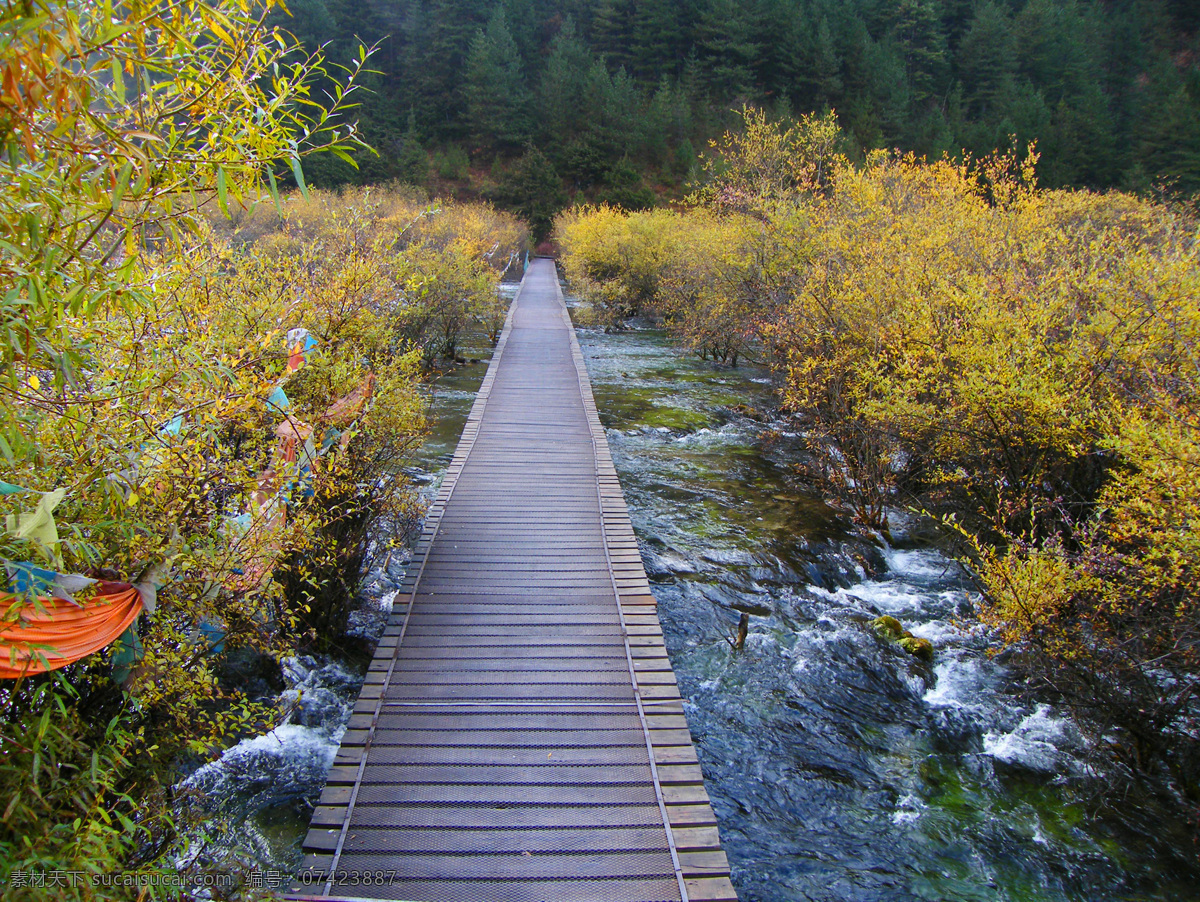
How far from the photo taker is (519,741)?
4930 millimetres

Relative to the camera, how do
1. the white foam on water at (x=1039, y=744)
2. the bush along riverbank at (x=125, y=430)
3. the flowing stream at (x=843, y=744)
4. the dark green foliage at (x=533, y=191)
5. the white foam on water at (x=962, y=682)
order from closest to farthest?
1. the bush along riverbank at (x=125, y=430)
2. the flowing stream at (x=843, y=744)
3. the white foam on water at (x=1039, y=744)
4. the white foam on water at (x=962, y=682)
5. the dark green foliage at (x=533, y=191)

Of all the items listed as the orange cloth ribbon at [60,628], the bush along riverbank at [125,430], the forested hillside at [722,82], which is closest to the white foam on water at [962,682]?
the bush along riverbank at [125,430]

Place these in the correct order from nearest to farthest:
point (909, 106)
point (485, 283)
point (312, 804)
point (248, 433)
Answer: point (312, 804)
point (248, 433)
point (485, 283)
point (909, 106)

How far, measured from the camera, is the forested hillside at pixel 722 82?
51375mm

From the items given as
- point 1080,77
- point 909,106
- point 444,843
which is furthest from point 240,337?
point 1080,77

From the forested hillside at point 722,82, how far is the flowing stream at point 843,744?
46527 mm

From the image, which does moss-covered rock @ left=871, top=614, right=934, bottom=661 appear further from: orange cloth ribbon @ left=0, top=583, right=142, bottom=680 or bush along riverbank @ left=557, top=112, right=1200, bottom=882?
orange cloth ribbon @ left=0, top=583, right=142, bottom=680

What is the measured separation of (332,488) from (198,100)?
4.05 m

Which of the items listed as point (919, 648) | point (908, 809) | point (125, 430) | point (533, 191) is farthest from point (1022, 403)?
point (533, 191)

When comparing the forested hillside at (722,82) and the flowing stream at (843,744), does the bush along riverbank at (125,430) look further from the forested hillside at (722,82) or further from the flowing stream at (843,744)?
the forested hillside at (722,82)

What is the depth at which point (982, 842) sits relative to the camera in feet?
18.4

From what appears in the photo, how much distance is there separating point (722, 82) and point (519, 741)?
209 feet

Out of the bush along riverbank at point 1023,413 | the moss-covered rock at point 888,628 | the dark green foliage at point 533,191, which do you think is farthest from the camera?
the dark green foliage at point 533,191

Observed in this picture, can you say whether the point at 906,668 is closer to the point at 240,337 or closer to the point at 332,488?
the point at 332,488
